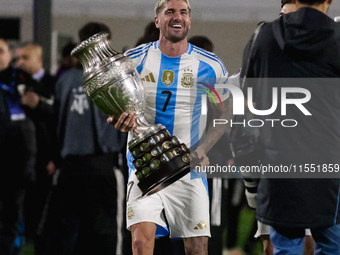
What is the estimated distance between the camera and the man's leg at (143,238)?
4.17 m

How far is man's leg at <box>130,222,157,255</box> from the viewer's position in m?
4.17

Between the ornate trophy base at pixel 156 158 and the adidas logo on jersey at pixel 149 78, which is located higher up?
the adidas logo on jersey at pixel 149 78

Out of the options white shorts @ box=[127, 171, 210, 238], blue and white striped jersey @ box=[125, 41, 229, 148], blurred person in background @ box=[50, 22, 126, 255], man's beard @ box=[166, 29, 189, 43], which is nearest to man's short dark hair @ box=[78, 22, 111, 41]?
blurred person in background @ box=[50, 22, 126, 255]

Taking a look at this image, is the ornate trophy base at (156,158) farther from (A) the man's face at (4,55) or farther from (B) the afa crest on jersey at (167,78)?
(A) the man's face at (4,55)

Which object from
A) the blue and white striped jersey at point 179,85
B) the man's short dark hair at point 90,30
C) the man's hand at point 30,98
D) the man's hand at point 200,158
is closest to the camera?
the man's hand at point 200,158

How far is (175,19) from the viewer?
4.31 m

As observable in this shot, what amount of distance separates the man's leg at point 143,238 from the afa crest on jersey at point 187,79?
0.90 meters

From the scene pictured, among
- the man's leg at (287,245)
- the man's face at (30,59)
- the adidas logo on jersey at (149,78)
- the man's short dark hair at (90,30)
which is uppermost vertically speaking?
the man's short dark hair at (90,30)

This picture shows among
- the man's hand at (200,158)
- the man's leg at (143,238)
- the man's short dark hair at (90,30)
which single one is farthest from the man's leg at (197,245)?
the man's short dark hair at (90,30)

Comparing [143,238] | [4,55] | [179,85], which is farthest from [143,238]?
[4,55]

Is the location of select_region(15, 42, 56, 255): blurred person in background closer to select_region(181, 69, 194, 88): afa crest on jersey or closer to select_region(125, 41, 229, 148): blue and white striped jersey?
select_region(125, 41, 229, 148): blue and white striped jersey

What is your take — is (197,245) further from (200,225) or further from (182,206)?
(182,206)

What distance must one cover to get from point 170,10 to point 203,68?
43cm

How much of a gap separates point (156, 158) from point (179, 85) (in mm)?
608
